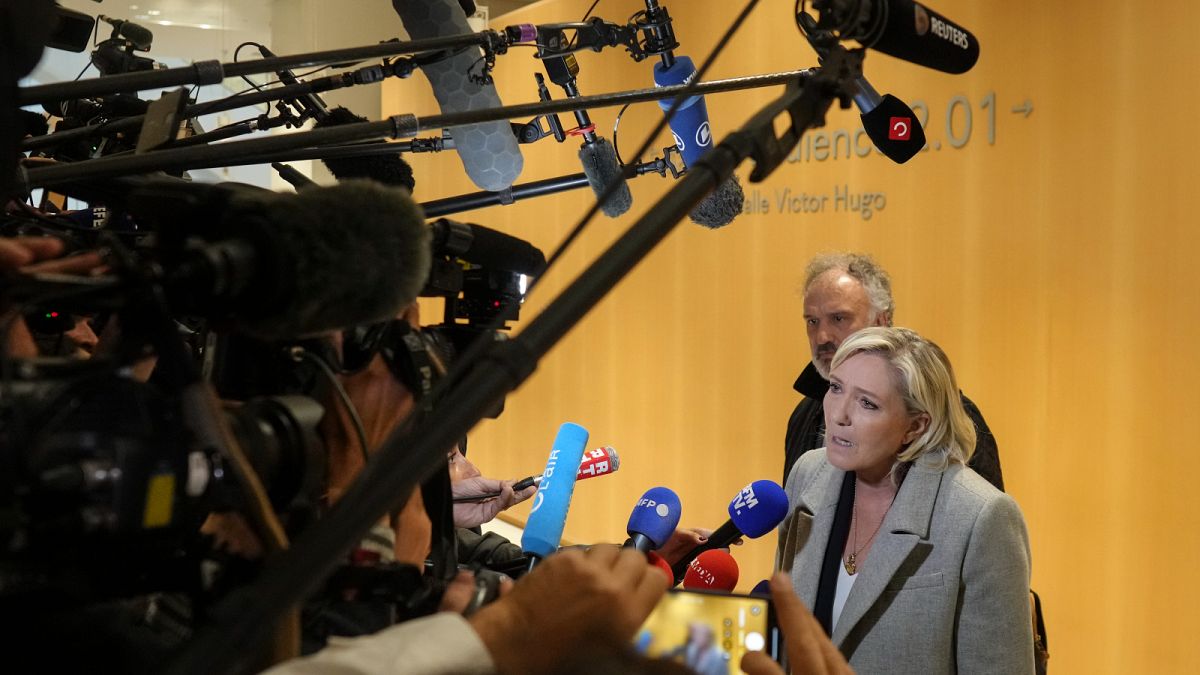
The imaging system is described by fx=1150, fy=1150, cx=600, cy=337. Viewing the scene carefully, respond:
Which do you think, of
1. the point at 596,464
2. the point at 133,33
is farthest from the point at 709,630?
the point at 133,33

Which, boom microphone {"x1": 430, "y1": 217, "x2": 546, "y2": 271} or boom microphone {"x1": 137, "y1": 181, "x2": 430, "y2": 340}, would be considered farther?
boom microphone {"x1": 430, "y1": 217, "x2": 546, "y2": 271}

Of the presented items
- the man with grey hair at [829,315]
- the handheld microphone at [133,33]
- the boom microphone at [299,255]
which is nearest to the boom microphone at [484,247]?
the boom microphone at [299,255]

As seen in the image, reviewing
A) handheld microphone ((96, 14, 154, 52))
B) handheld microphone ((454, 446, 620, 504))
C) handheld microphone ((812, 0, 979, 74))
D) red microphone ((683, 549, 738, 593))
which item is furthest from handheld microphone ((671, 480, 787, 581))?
handheld microphone ((96, 14, 154, 52))

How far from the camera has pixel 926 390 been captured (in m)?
2.15

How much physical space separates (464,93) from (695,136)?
375mm

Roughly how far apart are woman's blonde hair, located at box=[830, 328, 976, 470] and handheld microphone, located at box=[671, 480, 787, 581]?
33cm

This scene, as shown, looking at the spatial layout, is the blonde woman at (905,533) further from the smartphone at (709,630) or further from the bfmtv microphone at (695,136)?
the smartphone at (709,630)

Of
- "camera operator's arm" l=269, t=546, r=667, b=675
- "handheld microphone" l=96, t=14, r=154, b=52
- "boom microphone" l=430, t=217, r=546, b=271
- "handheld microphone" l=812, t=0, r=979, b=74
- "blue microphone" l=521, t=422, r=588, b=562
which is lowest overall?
"blue microphone" l=521, t=422, r=588, b=562

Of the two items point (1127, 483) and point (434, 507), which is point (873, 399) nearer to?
point (434, 507)

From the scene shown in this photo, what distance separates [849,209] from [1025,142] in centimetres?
81

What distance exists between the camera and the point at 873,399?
2168 mm

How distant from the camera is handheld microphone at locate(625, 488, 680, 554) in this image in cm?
166

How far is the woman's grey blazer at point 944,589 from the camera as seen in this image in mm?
1910

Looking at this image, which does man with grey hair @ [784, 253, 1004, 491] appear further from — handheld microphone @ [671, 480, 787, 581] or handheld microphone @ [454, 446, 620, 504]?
handheld microphone @ [671, 480, 787, 581]
